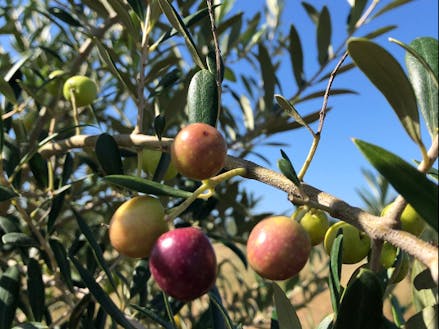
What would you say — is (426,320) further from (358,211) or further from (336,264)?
(358,211)

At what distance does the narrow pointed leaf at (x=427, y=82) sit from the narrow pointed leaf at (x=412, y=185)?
11 cm

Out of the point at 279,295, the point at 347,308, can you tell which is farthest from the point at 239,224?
the point at 347,308

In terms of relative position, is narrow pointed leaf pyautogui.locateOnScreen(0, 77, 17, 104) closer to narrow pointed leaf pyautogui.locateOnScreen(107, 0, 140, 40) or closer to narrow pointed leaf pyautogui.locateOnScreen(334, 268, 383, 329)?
narrow pointed leaf pyautogui.locateOnScreen(107, 0, 140, 40)

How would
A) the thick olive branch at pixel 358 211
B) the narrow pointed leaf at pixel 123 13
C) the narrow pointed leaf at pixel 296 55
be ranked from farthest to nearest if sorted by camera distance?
the narrow pointed leaf at pixel 296 55 < the narrow pointed leaf at pixel 123 13 < the thick olive branch at pixel 358 211

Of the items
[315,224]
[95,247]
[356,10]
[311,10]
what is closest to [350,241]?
[315,224]

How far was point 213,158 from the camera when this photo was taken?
0.68 metres

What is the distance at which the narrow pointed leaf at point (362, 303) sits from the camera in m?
0.65

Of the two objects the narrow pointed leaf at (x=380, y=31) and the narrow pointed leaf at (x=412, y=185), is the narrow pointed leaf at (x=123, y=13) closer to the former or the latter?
the narrow pointed leaf at (x=412, y=185)

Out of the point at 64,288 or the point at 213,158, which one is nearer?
the point at 213,158

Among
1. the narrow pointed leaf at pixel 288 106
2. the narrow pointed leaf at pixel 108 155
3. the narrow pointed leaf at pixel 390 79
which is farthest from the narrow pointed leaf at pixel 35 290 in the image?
the narrow pointed leaf at pixel 390 79

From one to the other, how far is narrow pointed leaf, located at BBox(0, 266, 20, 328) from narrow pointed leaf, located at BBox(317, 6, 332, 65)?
1543mm

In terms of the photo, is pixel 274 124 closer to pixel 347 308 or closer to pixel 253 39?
pixel 253 39

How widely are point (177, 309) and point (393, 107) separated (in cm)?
112

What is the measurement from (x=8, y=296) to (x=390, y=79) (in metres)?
1.07
